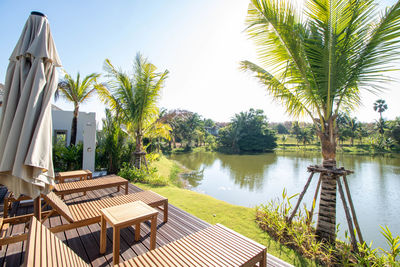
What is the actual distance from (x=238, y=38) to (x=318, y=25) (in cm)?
148

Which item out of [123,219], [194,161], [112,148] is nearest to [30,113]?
[123,219]

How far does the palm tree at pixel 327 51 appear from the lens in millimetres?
3082

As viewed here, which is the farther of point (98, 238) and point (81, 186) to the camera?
point (81, 186)

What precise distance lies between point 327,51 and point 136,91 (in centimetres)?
676

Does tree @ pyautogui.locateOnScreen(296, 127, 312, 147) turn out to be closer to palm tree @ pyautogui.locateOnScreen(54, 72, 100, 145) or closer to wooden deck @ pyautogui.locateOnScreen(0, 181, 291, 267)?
palm tree @ pyautogui.locateOnScreen(54, 72, 100, 145)

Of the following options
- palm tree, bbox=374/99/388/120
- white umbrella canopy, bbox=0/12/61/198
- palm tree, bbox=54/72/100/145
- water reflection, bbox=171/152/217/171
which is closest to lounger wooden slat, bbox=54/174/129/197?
white umbrella canopy, bbox=0/12/61/198

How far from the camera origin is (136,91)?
782cm

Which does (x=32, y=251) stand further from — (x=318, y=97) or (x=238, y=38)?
(x=318, y=97)

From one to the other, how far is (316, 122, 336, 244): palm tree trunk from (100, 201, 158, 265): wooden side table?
3208 millimetres

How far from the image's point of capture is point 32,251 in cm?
132

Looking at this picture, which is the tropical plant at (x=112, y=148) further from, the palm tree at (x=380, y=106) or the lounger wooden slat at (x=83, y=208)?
the palm tree at (x=380, y=106)

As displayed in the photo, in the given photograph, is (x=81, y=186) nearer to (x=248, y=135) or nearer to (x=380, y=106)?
(x=248, y=135)

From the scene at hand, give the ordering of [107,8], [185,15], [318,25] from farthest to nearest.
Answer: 1. [185,15]
2. [107,8]
3. [318,25]

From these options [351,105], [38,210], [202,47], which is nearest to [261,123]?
[202,47]
